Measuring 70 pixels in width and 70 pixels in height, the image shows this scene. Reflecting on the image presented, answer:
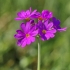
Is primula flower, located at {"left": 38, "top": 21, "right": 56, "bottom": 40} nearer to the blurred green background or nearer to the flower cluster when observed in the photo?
the flower cluster

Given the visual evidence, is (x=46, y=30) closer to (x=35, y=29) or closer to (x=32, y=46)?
(x=35, y=29)

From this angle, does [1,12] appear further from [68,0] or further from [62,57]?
[62,57]

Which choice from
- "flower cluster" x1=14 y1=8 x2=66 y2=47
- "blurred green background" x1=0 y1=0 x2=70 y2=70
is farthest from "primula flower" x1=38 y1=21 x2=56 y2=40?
"blurred green background" x1=0 y1=0 x2=70 y2=70

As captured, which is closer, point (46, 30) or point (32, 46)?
point (46, 30)

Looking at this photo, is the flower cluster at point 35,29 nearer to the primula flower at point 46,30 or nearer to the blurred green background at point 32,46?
the primula flower at point 46,30

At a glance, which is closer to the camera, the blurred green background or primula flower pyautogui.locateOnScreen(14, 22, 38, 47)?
primula flower pyautogui.locateOnScreen(14, 22, 38, 47)

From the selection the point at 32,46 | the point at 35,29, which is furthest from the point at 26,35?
the point at 32,46
